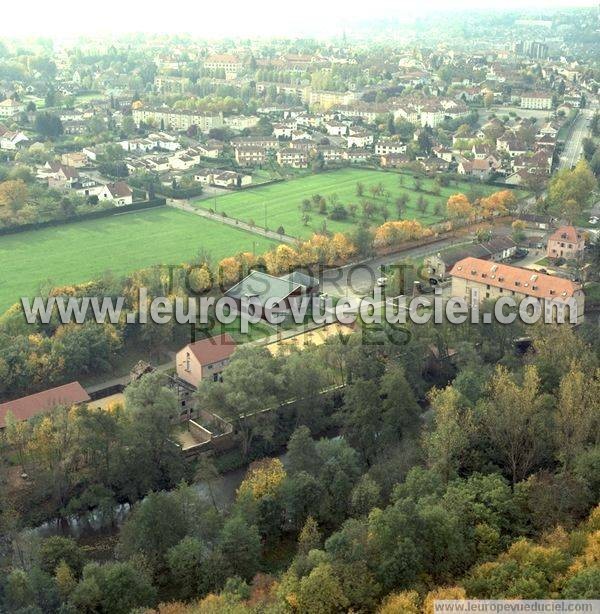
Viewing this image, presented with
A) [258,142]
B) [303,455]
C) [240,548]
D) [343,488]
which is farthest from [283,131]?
[240,548]

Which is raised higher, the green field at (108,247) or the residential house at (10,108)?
the residential house at (10,108)

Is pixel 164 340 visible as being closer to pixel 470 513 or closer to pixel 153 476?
pixel 153 476

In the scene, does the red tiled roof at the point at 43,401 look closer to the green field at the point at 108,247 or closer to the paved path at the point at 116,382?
the paved path at the point at 116,382

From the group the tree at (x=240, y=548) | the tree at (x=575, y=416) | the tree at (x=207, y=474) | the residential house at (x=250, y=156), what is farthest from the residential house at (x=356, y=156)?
the tree at (x=240, y=548)

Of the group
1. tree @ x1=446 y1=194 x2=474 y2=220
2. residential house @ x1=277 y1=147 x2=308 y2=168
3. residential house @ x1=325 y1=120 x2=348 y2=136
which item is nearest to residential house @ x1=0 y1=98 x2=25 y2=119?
residential house @ x1=325 y1=120 x2=348 y2=136

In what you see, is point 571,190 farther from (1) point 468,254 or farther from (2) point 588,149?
(2) point 588,149
